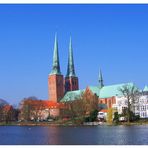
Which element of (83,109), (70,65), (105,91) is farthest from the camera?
(70,65)

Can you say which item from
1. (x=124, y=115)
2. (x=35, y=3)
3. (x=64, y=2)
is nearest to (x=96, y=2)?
(x=64, y=2)

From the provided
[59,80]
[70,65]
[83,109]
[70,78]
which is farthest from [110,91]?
[83,109]

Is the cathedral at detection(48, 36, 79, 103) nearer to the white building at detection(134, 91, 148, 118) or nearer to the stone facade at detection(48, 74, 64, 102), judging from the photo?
the stone facade at detection(48, 74, 64, 102)

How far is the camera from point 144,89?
353 feet

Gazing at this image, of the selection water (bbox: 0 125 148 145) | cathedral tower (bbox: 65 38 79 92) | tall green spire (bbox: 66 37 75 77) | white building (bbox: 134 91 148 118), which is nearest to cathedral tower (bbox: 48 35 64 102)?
cathedral tower (bbox: 65 38 79 92)

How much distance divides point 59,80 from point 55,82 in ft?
5.18

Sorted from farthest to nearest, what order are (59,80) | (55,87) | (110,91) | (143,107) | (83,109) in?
1. (55,87)
2. (59,80)
3. (110,91)
4. (143,107)
5. (83,109)

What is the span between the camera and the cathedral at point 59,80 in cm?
12938

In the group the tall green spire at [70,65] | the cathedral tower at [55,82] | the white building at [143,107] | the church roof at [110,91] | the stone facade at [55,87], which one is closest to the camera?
the white building at [143,107]

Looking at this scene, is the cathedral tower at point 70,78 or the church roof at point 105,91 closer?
the church roof at point 105,91

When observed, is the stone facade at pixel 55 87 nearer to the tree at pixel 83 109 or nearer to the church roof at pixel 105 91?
the church roof at pixel 105 91

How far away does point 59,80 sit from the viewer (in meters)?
133

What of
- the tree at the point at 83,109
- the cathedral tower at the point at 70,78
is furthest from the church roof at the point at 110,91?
the tree at the point at 83,109

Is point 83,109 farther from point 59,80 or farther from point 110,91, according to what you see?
point 59,80
